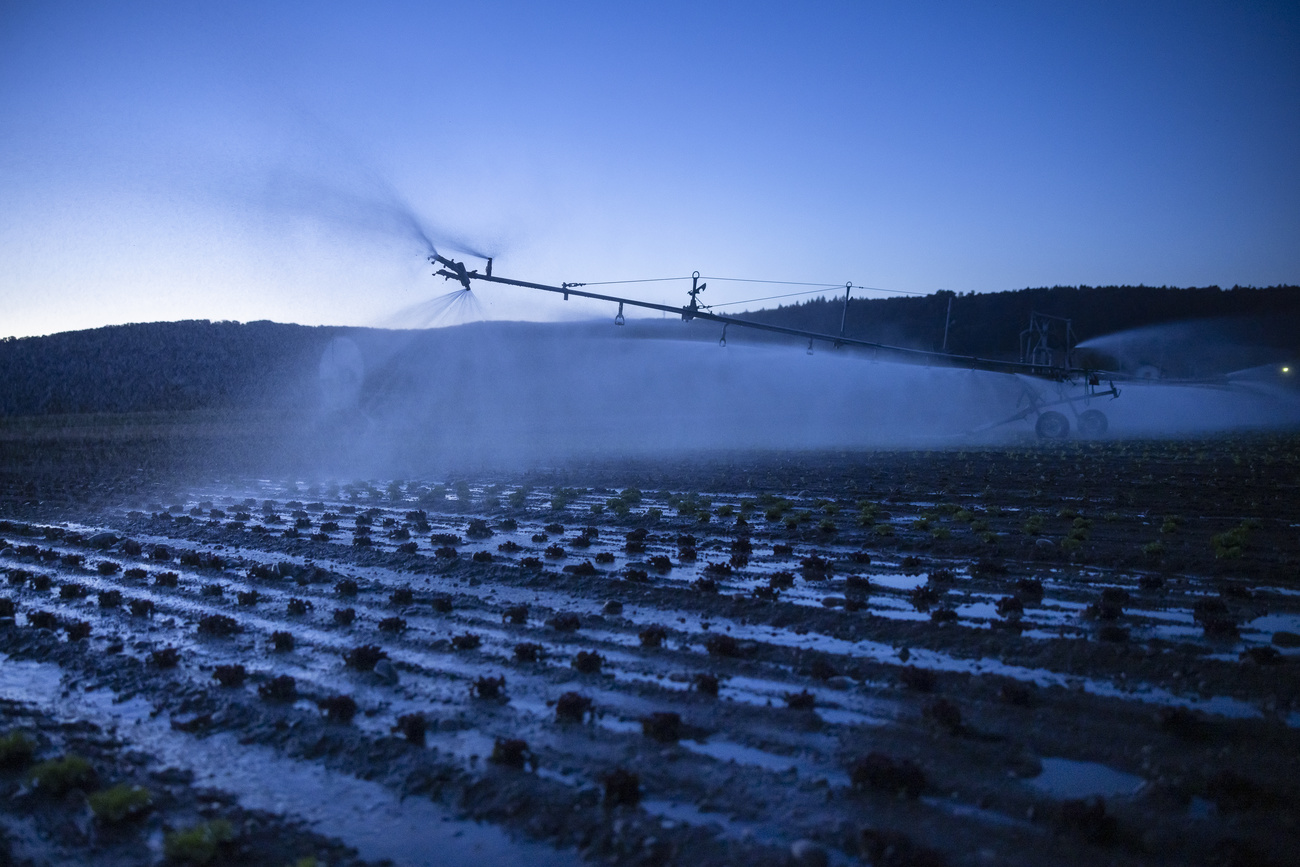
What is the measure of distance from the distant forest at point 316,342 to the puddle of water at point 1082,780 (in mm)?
35198

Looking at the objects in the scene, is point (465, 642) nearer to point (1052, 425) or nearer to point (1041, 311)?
point (1052, 425)

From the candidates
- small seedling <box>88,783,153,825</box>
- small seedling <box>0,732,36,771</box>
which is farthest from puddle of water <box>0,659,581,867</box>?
small seedling <box>0,732,36,771</box>

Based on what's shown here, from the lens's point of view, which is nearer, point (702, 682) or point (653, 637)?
point (702, 682)

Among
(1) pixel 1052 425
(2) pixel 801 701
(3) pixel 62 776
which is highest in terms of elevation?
(1) pixel 1052 425

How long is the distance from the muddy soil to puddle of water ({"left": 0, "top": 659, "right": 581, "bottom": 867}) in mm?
29

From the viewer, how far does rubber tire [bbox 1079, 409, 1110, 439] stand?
43906mm

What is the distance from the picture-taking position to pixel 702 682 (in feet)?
→ 22.0

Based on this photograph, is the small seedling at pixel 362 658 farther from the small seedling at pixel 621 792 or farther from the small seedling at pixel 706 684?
the small seedling at pixel 621 792

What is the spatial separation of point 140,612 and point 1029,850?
9.89m

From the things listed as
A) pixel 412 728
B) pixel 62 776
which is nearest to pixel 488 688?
pixel 412 728

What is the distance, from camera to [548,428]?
2507 inches

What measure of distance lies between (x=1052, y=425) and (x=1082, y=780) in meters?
42.4

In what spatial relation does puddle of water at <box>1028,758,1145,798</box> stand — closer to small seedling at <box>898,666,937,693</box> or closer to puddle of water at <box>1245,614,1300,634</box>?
small seedling at <box>898,666,937,693</box>

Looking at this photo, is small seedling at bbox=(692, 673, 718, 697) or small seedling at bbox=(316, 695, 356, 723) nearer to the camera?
small seedling at bbox=(316, 695, 356, 723)
